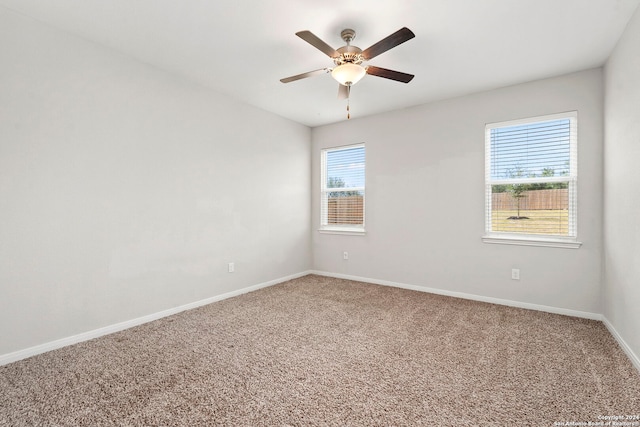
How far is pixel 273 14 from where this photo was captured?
2.24 meters

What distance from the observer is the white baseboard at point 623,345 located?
6.97 feet

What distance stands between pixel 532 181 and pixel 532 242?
687 millimetres

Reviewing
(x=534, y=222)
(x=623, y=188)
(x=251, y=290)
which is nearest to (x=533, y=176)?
(x=534, y=222)

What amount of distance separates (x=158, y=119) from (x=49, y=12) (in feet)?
3.53

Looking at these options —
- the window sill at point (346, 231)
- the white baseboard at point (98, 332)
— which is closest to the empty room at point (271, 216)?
the white baseboard at point (98, 332)

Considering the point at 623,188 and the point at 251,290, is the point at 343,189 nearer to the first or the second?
the point at 251,290

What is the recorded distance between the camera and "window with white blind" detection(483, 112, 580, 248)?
3.25 meters

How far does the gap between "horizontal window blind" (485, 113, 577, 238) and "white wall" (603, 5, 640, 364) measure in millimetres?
342

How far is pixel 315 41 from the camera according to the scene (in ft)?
6.92

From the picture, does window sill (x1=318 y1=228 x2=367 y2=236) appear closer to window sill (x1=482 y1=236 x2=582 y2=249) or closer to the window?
the window

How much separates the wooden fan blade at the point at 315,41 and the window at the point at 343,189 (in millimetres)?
2540

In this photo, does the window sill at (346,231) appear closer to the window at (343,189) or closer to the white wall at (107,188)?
the window at (343,189)

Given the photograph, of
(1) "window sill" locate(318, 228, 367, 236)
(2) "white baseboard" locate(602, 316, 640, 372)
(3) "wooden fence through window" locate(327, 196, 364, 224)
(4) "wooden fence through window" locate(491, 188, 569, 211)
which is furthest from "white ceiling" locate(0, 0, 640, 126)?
(2) "white baseboard" locate(602, 316, 640, 372)

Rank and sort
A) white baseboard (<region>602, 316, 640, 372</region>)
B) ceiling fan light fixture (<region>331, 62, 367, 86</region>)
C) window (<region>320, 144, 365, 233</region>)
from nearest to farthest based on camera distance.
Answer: white baseboard (<region>602, 316, 640, 372</region>), ceiling fan light fixture (<region>331, 62, 367, 86</region>), window (<region>320, 144, 365, 233</region>)
